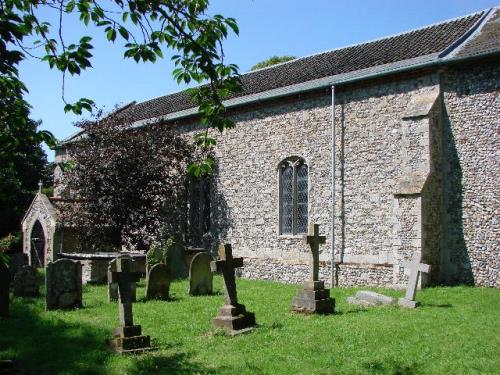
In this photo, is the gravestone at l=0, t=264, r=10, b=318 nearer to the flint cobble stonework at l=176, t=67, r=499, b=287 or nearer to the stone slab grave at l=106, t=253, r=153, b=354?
the stone slab grave at l=106, t=253, r=153, b=354

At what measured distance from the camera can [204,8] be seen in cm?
573

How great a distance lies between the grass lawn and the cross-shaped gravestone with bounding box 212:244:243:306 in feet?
1.90

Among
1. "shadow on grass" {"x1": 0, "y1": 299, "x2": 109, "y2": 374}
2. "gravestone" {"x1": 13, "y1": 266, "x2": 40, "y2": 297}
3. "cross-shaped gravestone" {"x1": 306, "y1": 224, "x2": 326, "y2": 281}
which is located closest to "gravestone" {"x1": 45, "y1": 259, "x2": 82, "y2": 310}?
"shadow on grass" {"x1": 0, "y1": 299, "x2": 109, "y2": 374}

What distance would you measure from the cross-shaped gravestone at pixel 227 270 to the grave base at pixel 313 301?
1.58 m

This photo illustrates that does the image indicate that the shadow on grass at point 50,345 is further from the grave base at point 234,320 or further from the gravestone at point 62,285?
the grave base at point 234,320

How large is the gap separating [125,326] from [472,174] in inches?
387

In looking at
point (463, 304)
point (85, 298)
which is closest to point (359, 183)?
point (463, 304)

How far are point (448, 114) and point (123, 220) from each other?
38.3ft

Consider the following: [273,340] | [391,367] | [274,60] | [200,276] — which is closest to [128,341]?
[273,340]

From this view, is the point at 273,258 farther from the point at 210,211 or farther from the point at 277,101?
the point at 277,101

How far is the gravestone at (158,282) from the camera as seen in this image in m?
11.9

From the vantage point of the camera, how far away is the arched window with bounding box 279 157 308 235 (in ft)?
55.5

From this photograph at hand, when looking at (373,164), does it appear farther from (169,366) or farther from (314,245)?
(169,366)

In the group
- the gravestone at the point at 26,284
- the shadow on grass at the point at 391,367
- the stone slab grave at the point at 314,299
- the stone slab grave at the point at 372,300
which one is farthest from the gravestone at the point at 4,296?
the shadow on grass at the point at 391,367
